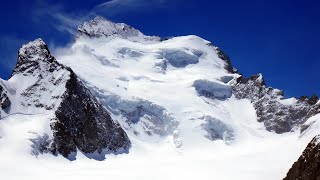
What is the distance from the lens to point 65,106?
6580 inches

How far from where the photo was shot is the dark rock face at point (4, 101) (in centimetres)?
16312

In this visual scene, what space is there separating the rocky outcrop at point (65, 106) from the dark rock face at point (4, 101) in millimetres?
5187

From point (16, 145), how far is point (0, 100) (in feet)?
101

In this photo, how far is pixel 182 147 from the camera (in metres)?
194

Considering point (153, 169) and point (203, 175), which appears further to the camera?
point (153, 169)

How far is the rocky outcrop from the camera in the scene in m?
160

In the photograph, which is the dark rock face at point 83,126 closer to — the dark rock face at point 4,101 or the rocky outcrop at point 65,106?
the rocky outcrop at point 65,106

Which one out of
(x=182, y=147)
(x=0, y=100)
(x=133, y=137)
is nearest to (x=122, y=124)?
(x=133, y=137)

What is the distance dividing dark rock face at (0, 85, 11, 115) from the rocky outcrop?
17.0 feet

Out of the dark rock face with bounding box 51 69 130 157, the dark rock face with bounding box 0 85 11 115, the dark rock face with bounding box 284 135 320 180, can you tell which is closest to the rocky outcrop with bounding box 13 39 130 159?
the dark rock face with bounding box 51 69 130 157

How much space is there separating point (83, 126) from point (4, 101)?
26016 millimetres

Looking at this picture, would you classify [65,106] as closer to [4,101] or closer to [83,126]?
[83,126]

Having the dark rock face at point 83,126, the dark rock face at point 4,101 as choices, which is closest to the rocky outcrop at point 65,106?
the dark rock face at point 83,126

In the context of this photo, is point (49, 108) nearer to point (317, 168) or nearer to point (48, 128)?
point (48, 128)
